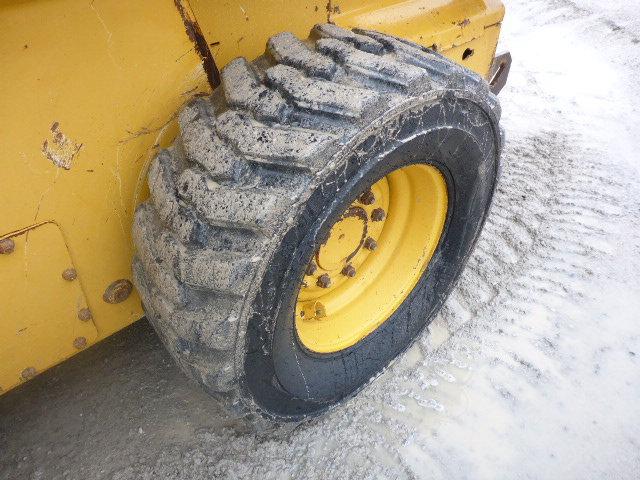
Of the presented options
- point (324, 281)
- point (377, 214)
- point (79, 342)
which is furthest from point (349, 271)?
point (79, 342)

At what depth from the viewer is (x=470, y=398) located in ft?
6.12

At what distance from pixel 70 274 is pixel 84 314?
0.42ft

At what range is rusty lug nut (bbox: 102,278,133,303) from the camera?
1396 mm

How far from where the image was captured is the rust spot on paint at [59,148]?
3.73 feet

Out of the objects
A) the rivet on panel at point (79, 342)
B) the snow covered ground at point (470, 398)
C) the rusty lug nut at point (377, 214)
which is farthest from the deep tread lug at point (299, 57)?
the snow covered ground at point (470, 398)

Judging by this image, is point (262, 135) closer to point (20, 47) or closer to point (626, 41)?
point (20, 47)

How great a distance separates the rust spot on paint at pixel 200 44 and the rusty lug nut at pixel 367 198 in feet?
1.78

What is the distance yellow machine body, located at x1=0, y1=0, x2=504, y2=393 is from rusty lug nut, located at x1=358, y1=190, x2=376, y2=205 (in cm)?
51

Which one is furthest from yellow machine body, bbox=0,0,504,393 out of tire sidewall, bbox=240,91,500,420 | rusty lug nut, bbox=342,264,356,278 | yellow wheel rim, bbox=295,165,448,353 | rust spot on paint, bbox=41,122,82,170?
rusty lug nut, bbox=342,264,356,278

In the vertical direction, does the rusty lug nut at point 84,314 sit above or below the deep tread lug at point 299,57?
below

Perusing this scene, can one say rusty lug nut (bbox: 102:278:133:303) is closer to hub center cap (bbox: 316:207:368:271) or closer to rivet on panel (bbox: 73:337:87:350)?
rivet on panel (bbox: 73:337:87:350)

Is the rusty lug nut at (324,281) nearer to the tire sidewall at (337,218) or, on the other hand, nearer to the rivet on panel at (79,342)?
the tire sidewall at (337,218)

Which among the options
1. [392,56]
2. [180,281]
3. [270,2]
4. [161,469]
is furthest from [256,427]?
[270,2]

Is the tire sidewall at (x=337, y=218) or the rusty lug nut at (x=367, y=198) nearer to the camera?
the tire sidewall at (x=337, y=218)
